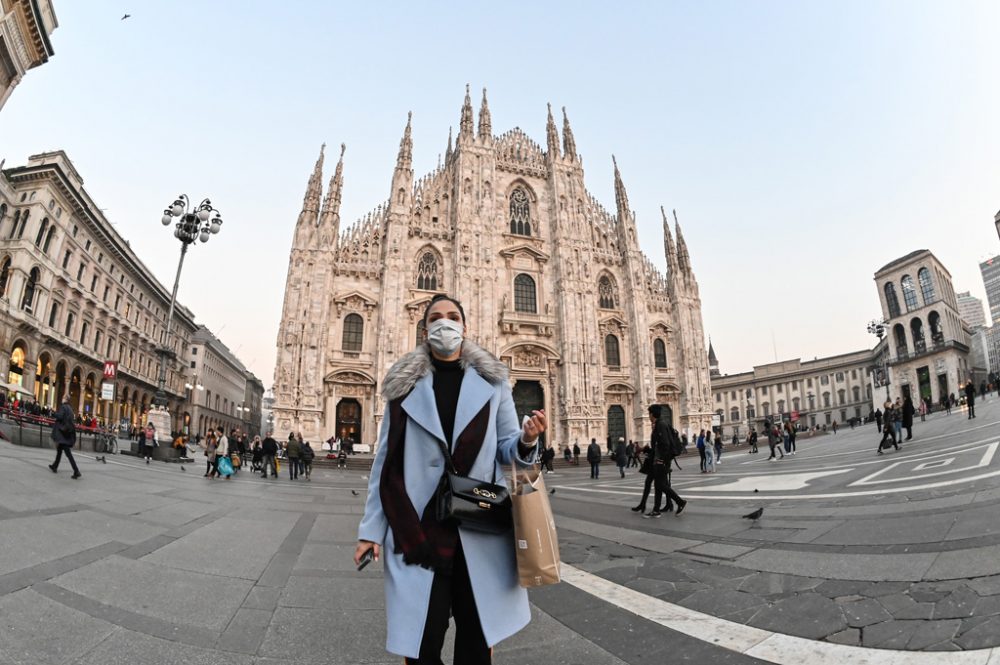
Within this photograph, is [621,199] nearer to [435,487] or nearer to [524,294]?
[524,294]

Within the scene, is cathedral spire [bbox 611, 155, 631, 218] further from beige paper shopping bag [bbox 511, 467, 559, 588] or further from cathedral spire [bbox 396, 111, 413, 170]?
beige paper shopping bag [bbox 511, 467, 559, 588]

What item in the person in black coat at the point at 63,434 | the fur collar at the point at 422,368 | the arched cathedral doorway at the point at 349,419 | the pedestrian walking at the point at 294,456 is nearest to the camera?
the fur collar at the point at 422,368

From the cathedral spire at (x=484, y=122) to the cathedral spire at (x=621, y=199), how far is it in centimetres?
996

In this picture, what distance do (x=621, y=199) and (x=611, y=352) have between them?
11.7m

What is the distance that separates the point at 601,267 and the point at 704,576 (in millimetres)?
31462

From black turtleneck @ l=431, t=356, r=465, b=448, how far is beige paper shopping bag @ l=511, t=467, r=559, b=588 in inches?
16.3

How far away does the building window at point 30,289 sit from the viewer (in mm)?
26931

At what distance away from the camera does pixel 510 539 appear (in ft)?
5.91

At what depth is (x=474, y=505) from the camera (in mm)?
1771

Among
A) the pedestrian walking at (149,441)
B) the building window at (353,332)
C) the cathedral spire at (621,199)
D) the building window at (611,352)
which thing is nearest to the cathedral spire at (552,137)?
the cathedral spire at (621,199)

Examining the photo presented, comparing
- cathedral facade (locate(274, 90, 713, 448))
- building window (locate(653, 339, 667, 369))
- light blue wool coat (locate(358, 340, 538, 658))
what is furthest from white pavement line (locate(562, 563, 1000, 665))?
building window (locate(653, 339, 667, 369))

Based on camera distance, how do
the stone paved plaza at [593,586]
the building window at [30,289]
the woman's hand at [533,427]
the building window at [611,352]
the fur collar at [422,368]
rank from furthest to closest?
1. the building window at [611,352]
2. the building window at [30,289]
3. the stone paved plaza at [593,586]
4. the fur collar at [422,368]
5. the woman's hand at [533,427]

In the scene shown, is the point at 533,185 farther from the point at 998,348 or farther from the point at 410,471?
the point at 998,348

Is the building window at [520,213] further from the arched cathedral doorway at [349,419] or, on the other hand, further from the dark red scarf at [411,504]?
the dark red scarf at [411,504]
